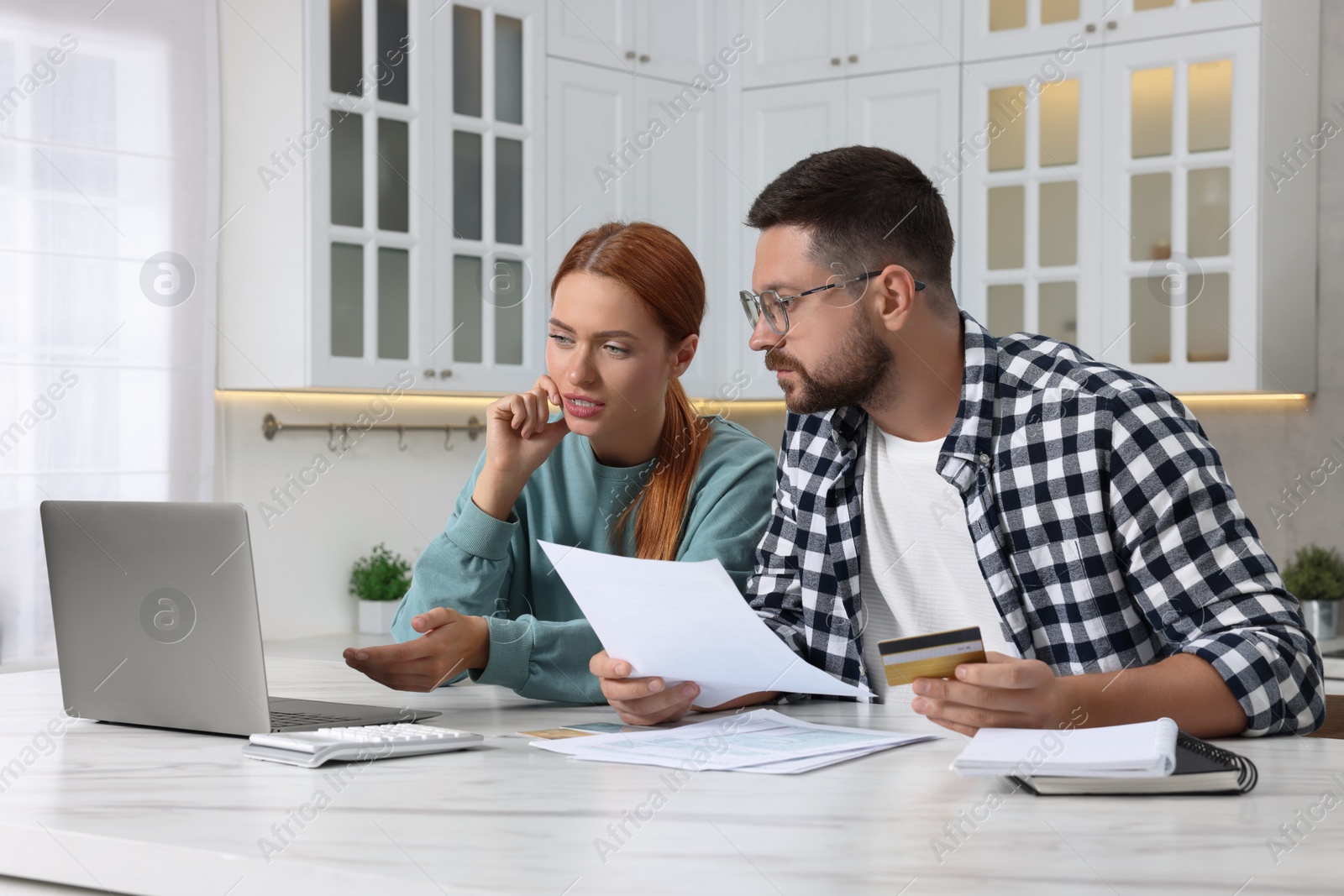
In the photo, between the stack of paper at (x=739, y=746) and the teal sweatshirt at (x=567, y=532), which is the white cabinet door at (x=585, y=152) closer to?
the teal sweatshirt at (x=567, y=532)

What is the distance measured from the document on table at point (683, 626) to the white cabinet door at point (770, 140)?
2.51 m

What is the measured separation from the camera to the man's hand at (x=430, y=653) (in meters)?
1.47

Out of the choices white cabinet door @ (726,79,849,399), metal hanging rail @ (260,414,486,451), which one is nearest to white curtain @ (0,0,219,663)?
metal hanging rail @ (260,414,486,451)

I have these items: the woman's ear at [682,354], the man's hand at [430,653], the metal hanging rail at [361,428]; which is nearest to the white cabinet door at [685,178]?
the metal hanging rail at [361,428]

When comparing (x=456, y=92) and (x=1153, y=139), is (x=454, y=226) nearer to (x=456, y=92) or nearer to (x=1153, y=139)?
(x=456, y=92)

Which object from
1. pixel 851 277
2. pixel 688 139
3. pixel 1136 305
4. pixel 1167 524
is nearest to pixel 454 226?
pixel 688 139

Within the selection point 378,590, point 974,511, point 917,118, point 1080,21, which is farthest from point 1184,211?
point 378,590

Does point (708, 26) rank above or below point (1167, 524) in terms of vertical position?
above

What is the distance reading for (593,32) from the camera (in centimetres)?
366

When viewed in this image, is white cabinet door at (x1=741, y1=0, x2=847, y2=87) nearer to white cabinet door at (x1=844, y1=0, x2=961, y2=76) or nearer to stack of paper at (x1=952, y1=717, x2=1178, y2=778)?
white cabinet door at (x1=844, y1=0, x2=961, y2=76)

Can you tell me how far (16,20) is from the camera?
2.88m

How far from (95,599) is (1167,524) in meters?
1.05

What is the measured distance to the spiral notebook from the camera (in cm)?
99

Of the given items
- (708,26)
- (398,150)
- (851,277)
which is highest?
(708,26)
